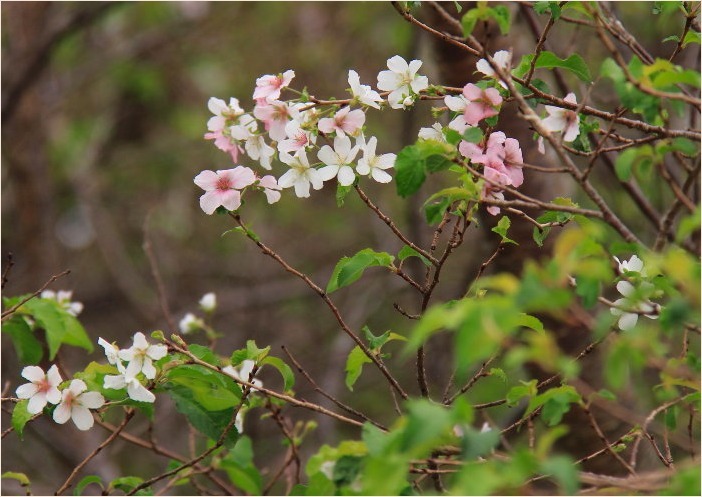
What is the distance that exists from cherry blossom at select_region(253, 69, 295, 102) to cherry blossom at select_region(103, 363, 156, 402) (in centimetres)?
48

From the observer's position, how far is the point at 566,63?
1.35 metres

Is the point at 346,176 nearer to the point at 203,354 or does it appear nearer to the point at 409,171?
the point at 409,171

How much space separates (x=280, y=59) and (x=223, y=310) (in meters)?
1.64

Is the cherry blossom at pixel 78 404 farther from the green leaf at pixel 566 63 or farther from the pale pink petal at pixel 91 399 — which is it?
the green leaf at pixel 566 63

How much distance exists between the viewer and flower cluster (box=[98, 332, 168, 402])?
1.36m

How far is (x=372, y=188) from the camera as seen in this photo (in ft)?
16.5

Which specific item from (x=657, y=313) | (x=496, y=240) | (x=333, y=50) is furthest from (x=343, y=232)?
(x=657, y=313)

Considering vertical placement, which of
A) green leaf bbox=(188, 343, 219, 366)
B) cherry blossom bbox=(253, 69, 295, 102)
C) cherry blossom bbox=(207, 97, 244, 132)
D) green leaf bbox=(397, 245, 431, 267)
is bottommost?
green leaf bbox=(188, 343, 219, 366)

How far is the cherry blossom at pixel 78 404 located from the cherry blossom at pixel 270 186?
422mm

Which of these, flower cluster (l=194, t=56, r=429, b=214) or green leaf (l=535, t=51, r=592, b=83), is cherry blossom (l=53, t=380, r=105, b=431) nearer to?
flower cluster (l=194, t=56, r=429, b=214)

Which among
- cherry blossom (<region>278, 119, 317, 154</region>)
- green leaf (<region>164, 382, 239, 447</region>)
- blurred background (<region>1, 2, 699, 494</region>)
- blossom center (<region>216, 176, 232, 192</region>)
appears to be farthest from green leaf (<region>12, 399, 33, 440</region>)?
blurred background (<region>1, 2, 699, 494</region>)

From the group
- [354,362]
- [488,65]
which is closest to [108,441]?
[354,362]

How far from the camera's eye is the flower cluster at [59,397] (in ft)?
4.65

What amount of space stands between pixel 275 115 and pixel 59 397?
57 centimetres
